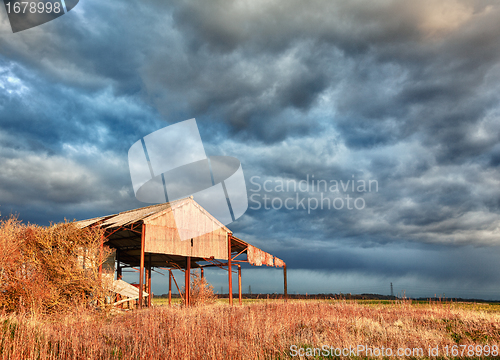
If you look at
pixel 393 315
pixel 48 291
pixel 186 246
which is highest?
pixel 186 246

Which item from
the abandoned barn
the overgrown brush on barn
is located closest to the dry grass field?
the overgrown brush on barn

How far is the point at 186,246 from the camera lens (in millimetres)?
24172

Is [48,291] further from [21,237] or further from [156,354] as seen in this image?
[156,354]

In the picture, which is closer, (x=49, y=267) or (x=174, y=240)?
(x=49, y=267)

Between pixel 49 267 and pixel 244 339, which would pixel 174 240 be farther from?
pixel 244 339

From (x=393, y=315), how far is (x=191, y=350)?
37.6 feet

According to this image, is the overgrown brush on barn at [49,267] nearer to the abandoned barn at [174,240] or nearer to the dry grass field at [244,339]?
the abandoned barn at [174,240]

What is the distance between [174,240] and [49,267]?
25.2 feet

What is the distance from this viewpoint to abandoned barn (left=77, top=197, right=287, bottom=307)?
22.0 meters

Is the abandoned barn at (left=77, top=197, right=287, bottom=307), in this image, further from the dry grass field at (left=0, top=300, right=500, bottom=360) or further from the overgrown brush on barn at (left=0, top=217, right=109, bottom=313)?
the dry grass field at (left=0, top=300, right=500, bottom=360)

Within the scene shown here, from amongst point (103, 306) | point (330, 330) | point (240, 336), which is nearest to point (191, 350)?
point (240, 336)

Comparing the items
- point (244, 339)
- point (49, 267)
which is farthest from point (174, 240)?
point (244, 339)

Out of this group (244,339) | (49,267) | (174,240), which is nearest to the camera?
(244,339)

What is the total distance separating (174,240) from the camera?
2338 centimetres
